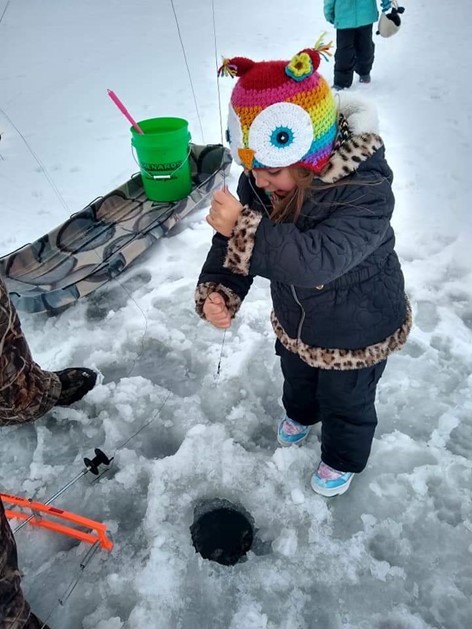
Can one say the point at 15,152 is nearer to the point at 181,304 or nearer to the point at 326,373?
the point at 181,304

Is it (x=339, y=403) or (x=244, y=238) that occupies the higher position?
(x=244, y=238)

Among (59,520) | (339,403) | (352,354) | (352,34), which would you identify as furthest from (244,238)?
(352,34)

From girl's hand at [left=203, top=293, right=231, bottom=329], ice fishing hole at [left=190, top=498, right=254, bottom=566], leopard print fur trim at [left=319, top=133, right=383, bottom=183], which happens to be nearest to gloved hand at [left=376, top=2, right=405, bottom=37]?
leopard print fur trim at [left=319, top=133, right=383, bottom=183]

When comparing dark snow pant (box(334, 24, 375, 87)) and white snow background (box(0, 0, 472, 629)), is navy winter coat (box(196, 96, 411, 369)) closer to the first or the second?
white snow background (box(0, 0, 472, 629))

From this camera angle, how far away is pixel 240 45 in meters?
7.43

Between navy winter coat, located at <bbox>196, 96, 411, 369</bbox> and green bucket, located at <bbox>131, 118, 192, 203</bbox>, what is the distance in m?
1.91

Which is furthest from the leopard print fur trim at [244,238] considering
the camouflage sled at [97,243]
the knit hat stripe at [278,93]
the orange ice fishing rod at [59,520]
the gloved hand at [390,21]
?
the gloved hand at [390,21]

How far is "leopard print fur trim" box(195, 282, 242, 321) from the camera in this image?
1.50 meters

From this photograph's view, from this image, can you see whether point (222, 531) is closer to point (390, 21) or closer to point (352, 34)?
point (352, 34)

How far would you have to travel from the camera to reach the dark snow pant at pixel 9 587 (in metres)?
1.19

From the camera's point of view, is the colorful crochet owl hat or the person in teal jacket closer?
the colorful crochet owl hat

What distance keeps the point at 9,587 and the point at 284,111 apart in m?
1.30

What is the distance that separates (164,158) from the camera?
10.6 ft

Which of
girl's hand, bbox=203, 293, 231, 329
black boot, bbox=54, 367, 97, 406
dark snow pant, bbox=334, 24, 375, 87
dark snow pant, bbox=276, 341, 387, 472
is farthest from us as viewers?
dark snow pant, bbox=334, 24, 375, 87
